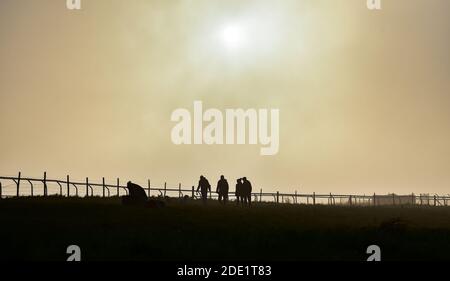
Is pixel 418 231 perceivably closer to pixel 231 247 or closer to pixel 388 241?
pixel 388 241

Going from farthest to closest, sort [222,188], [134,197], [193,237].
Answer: [222,188]
[134,197]
[193,237]

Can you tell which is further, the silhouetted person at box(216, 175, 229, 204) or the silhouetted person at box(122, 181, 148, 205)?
the silhouetted person at box(216, 175, 229, 204)

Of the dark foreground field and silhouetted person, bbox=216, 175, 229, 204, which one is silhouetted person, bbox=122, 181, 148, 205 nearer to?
the dark foreground field

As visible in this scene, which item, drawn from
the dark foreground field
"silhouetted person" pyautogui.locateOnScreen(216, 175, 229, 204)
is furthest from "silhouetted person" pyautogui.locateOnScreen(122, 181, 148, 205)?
"silhouetted person" pyautogui.locateOnScreen(216, 175, 229, 204)

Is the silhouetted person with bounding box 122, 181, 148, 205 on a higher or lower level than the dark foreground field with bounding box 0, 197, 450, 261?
higher

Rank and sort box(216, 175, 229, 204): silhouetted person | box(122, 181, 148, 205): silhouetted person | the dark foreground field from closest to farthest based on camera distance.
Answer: the dark foreground field → box(122, 181, 148, 205): silhouetted person → box(216, 175, 229, 204): silhouetted person

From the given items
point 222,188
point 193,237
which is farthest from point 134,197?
point 193,237

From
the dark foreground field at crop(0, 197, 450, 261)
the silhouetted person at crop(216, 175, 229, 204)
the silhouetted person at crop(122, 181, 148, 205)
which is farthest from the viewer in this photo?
the silhouetted person at crop(216, 175, 229, 204)

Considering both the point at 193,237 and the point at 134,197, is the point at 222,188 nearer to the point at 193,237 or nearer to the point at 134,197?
the point at 134,197

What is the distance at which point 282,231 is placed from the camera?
1046 inches

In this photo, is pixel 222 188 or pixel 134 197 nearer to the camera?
pixel 134 197

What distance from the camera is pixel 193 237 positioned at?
2389cm

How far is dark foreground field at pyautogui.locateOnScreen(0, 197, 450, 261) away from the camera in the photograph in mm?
20828
